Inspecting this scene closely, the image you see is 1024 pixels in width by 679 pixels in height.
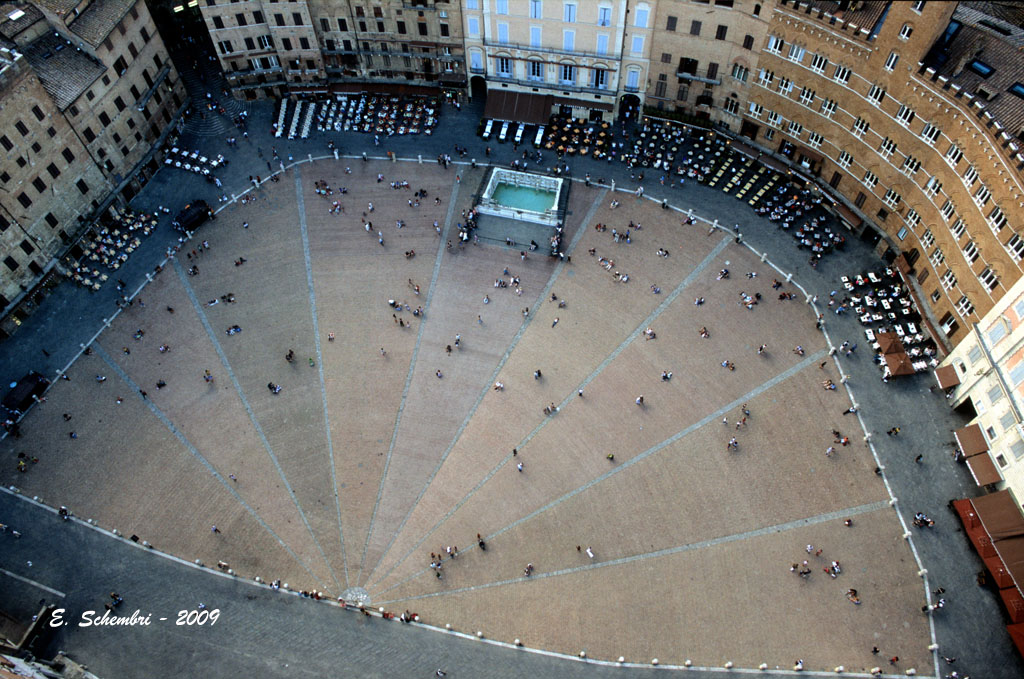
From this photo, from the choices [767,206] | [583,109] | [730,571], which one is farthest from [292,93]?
[730,571]

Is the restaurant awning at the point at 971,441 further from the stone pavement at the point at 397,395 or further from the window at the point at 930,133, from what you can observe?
the window at the point at 930,133

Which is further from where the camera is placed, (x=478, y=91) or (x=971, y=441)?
(x=478, y=91)

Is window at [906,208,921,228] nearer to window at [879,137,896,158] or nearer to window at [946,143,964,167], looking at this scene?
window at [879,137,896,158]

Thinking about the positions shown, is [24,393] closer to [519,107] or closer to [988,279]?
[519,107]

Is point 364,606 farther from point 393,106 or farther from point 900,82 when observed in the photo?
point 900,82

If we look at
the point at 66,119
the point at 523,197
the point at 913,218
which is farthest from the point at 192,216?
the point at 913,218
